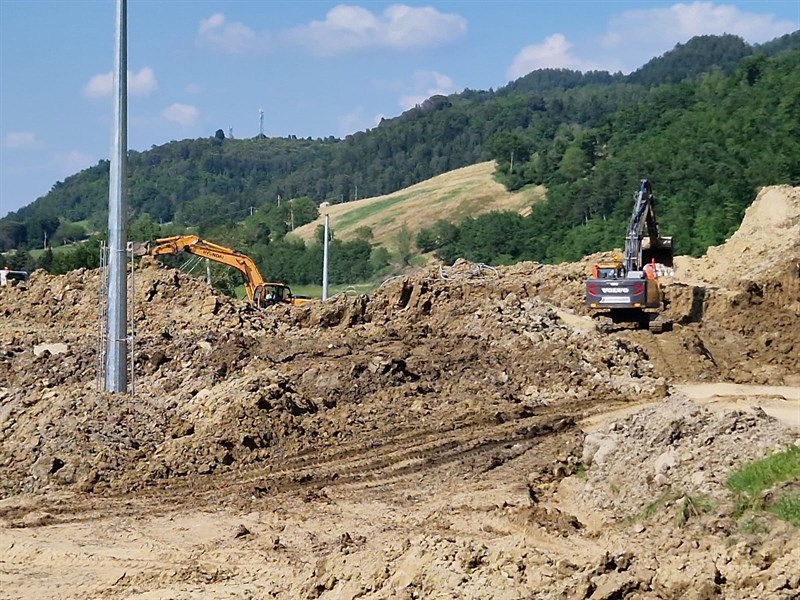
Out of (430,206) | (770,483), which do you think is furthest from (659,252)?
(430,206)

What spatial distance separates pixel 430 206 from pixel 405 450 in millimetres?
84983

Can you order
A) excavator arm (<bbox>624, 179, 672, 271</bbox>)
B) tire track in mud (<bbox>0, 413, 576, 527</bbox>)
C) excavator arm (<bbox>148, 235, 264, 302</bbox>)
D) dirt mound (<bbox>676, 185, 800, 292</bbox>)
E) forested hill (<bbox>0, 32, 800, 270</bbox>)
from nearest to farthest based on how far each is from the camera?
tire track in mud (<bbox>0, 413, 576, 527</bbox>) < excavator arm (<bbox>624, 179, 672, 271</bbox>) < dirt mound (<bbox>676, 185, 800, 292</bbox>) < excavator arm (<bbox>148, 235, 264, 302</bbox>) < forested hill (<bbox>0, 32, 800, 270</bbox>)

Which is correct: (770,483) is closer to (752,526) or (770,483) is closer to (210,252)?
(752,526)

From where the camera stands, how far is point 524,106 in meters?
176

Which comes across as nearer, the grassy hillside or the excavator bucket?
the excavator bucket

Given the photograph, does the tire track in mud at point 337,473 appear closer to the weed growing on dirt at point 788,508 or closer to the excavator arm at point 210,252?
the weed growing on dirt at point 788,508

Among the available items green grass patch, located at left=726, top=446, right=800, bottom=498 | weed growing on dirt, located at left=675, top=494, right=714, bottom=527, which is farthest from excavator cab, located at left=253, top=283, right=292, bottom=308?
weed growing on dirt, located at left=675, top=494, right=714, bottom=527

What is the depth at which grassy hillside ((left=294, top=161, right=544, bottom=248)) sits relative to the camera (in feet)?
307

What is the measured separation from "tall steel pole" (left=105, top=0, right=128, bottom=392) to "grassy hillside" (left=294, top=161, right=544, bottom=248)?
69121 millimetres

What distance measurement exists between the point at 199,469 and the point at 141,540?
3.14m

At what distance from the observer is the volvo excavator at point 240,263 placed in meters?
35.0

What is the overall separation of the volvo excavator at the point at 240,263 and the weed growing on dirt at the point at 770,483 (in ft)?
78.9

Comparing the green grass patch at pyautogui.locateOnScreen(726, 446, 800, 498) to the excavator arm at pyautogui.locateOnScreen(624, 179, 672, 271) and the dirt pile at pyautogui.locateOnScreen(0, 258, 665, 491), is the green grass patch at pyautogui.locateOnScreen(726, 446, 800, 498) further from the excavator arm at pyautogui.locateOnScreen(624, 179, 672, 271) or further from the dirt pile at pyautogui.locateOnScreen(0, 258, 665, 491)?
the excavator arm at pyautogui.locateOnScreen(624, 179, 672, 271)

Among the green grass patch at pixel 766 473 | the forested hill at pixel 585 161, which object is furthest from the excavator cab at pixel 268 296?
the green grass patch at pixel 766 473
